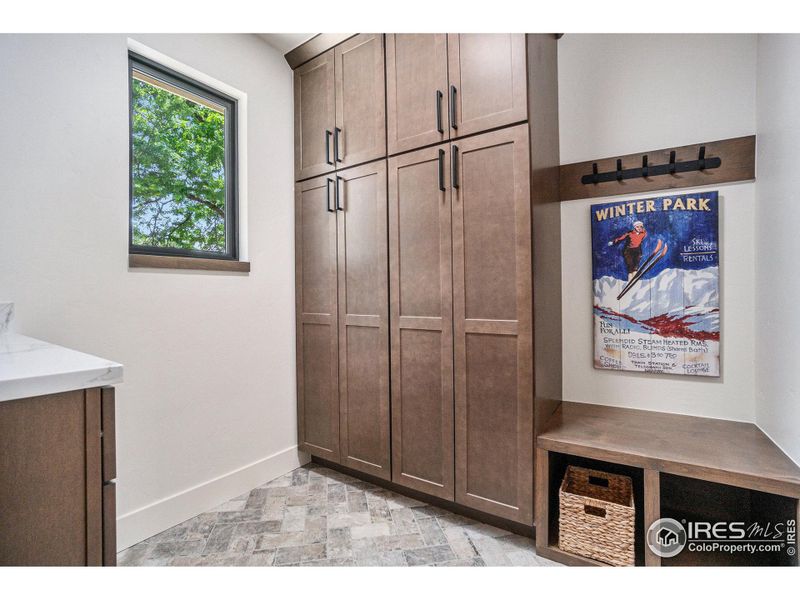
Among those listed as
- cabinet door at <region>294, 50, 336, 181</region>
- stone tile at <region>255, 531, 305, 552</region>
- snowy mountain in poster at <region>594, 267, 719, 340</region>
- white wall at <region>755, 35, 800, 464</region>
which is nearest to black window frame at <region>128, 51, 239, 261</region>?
cabinet door at <region>294, 50, 336, 181</region>

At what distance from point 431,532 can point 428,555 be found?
17 cm

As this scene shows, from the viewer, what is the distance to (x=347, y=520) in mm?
1891

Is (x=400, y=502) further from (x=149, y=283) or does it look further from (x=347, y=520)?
(x=149, y=283)

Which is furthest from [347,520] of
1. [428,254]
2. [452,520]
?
[428,254]

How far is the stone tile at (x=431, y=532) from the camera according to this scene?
5.65 ft

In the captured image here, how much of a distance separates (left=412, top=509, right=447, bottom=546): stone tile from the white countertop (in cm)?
143

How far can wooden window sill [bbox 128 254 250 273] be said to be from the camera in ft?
5.84

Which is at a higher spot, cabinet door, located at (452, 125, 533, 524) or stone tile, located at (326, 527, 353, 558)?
cabinet door, located at (452, 125, 533, 524)

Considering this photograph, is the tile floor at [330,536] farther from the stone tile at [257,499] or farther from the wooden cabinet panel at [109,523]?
the wooden cabinet panel at [109,523]

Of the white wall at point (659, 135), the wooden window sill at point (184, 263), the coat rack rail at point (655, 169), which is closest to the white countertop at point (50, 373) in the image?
the wooden window sill at point (184, 263)

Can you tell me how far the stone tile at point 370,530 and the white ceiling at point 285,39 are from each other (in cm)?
260

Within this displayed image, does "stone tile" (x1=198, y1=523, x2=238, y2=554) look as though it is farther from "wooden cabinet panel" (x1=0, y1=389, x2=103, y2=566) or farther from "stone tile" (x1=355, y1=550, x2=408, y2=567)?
"wooden cabinet panel" (x1=0, y1=389, x2=103, y2=566)

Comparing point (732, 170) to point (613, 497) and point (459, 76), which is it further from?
point (613, 497)
